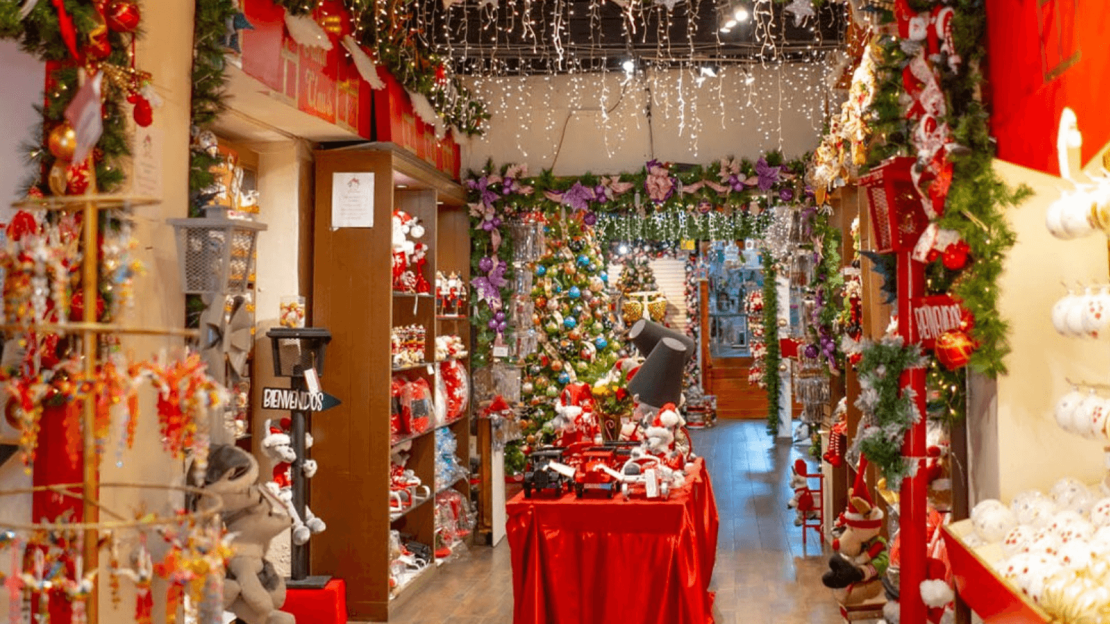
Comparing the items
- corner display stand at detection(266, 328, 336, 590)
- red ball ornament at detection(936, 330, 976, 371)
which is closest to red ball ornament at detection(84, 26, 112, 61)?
corner display stand at detection(266, 328, 336, 590)

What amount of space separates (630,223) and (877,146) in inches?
162

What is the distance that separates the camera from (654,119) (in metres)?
7.45

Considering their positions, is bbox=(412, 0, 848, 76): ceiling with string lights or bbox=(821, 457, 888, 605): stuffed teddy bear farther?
bbox=(412, 0, 848, 76): ceiling with string lights

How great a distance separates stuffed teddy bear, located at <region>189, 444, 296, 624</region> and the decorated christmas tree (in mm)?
4174

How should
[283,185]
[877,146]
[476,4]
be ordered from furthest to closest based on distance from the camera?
[476,4] → [283,185] → [877,146]

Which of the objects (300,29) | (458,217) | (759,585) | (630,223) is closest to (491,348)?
(458,217)

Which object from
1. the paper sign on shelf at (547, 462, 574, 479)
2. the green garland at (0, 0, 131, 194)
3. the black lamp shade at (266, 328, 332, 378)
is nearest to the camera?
the green garland at (0, 0, 131, 194)

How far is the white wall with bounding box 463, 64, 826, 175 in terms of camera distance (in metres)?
7.37

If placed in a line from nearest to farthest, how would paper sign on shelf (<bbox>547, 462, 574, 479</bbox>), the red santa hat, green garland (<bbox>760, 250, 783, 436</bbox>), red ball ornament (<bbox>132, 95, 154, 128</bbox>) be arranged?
red ball ornament (<bbox>132, 95, 154, 128</bbox>) < paper sign on shelf (<bbox>547, 462, 574, 479</bbox>) < the red santa hat < green garland (<bbox>760, 250, 783, 436</bbox>)

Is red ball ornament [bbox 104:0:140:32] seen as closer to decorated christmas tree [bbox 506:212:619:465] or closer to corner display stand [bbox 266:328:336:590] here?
corner display stand [bbox 266:328:336:590]

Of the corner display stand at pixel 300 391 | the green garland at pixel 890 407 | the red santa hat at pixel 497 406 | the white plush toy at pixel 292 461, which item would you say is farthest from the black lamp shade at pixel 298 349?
the red santa hat at pixel 497 406

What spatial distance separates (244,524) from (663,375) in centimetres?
255

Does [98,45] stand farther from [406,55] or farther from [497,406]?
[497,406]

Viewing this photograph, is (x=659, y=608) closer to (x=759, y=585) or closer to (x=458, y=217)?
(x=759, y=585)
